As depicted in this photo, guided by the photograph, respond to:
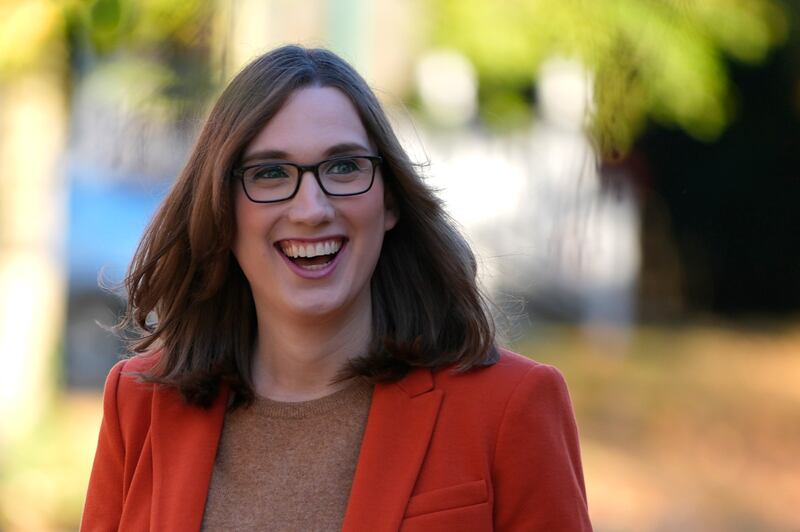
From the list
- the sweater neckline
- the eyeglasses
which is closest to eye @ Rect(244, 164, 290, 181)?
the eyeglasses

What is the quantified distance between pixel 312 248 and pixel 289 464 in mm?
460

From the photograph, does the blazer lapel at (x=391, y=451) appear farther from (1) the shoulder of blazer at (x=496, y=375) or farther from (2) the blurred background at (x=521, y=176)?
(2) the blurred background at (x=521, y=176)

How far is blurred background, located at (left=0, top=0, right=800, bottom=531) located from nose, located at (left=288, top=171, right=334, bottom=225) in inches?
20.0

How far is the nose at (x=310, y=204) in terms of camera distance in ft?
8.86

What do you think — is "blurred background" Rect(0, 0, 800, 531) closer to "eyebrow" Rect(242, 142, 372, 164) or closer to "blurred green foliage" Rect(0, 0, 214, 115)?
"blurred green foliage" Rect(0, 0, 214, 115)

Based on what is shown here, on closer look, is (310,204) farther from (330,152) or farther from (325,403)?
(325,403)

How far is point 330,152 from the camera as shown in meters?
2.74

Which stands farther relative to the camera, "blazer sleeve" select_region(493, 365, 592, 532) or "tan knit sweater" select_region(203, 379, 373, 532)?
"tan knit sweater" select_region(203, 379, 373, 532)

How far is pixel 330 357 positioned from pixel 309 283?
0.22 m

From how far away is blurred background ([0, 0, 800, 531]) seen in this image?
346cm

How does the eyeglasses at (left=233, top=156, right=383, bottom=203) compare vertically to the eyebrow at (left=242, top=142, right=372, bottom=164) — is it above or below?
below

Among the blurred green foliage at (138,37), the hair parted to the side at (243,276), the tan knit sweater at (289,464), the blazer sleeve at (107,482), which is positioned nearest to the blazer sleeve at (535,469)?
the hair parted to the side at (243,276)

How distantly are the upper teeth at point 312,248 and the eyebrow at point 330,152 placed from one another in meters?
0.17

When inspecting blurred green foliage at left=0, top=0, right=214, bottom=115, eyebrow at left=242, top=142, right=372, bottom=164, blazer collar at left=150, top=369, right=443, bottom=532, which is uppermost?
blurred green foliage at left=0, top=0, right=214, bottom=115
